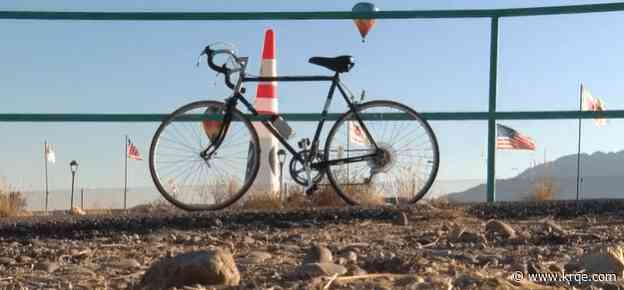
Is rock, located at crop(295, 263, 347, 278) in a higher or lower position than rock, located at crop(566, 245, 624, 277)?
lower

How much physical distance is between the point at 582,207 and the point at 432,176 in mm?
1047

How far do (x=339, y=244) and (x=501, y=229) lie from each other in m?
0.81

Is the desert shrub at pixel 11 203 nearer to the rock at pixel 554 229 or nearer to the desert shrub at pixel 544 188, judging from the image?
the rock at pixel 554 229

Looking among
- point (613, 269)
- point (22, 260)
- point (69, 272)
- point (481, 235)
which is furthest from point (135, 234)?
point (613, 269)

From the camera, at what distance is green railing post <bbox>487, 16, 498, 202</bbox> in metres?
6.11

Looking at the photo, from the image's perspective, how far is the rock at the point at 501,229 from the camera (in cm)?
387

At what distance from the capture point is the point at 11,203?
22.9ft

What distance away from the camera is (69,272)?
118 inches

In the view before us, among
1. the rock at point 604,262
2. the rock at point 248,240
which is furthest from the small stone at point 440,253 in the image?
the rock at point 248,240

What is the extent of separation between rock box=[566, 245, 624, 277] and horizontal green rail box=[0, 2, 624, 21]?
3.84m

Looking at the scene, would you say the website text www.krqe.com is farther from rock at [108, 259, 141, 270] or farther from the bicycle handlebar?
the bicycle handlebar

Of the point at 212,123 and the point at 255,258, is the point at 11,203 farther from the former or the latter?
the point at 255,258

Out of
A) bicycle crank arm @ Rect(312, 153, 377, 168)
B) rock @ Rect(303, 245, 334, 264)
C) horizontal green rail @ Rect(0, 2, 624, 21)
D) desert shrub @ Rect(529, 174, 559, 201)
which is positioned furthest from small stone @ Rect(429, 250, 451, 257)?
desert shrub @ Rect(529, 174, 559, 201)

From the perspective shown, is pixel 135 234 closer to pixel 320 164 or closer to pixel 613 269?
pixel 320 164
